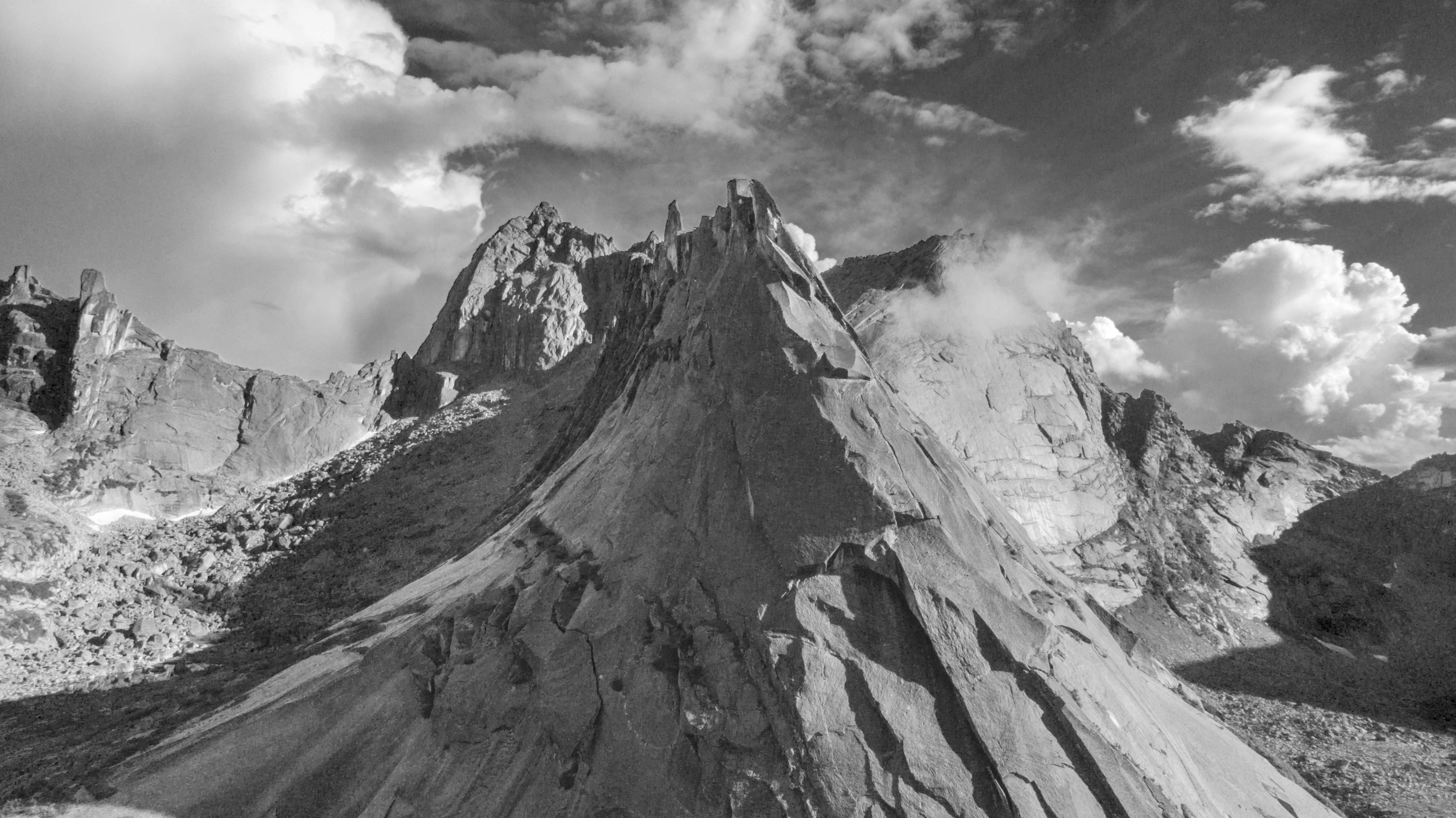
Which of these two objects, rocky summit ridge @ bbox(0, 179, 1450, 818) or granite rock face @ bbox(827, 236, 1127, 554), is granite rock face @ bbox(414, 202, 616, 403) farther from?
rocky summit ridge @ bbox(0, 179, 1450, 818)

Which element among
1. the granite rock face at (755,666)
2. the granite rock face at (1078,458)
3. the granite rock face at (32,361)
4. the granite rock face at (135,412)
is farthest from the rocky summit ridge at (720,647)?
the granite rock face at (1078,458)

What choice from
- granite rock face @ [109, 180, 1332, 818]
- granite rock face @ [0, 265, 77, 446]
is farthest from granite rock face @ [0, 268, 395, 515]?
granite rock face @ [109, 180, 1332, 818]

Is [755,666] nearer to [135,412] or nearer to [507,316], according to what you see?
[135,412]

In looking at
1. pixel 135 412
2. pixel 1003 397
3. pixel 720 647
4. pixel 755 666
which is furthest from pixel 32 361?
pixel 1003 397

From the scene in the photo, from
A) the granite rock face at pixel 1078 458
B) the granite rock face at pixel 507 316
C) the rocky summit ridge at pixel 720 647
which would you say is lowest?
the rocky summit ridge at pixel 720 647

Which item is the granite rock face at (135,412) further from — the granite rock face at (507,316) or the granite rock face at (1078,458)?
the granite rock face at (1078,458)

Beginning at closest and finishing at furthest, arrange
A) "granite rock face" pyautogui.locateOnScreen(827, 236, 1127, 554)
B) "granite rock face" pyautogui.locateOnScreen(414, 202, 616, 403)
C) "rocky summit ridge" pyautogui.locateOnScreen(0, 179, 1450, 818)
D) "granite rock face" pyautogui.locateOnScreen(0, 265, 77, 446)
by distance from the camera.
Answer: "rocky summit ridge" pyautogui.locateOnScreen(0, 179, 1450, 818) → "granite rock face" pyautogui.locateOnScreen(827, 236, 1127, 554) → "granite rock face" pyautogui.locateOnScreen(0, 265, 77, 446) → "granite rock face" pyautogui.locateOnScreen(414, 202, 616, 403)
